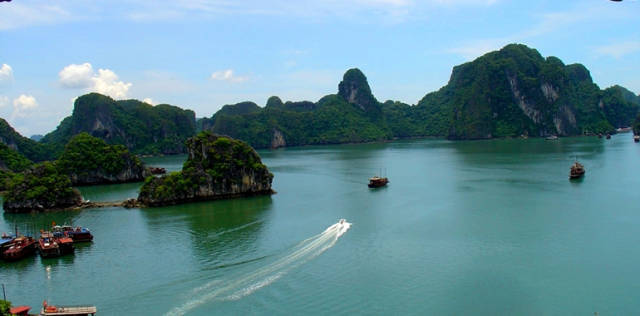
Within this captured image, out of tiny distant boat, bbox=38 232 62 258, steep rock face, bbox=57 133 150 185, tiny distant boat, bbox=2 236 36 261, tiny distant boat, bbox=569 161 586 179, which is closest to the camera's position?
tiny distant boat, bbox=2 236 36 261

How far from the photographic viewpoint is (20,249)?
1314 inches

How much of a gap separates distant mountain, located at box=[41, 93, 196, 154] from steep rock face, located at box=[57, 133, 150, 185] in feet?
216

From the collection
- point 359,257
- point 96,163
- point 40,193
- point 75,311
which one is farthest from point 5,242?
point 96,163

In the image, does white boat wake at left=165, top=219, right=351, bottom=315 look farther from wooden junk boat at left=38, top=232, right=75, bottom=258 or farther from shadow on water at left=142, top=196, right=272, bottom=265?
wooden junk boat at left=38, top=232, right=75, bottom=258

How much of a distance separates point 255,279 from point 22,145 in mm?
115693

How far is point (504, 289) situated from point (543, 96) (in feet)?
574

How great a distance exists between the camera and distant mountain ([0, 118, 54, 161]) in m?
112

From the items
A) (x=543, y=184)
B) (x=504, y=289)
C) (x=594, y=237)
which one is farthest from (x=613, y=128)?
(x=504, y=289)

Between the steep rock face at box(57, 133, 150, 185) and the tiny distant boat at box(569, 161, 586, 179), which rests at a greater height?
the steep rock face at box(57, 133, 150, 185)

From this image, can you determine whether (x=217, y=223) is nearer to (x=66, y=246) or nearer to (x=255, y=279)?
(x=66, y=246)

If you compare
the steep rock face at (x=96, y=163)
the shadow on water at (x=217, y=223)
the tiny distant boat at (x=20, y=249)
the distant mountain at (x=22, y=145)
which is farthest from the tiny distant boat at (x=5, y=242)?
the distant mountain at (x=22, y=145)

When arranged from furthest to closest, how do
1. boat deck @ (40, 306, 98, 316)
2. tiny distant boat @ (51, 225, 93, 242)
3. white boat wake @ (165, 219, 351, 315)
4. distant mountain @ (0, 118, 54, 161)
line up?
distant mountain @ (0, 118, 54, 161) < tiny distant boat @ (51, 225, 93, 242) < white boat wake @ (165, 219, 351, 315) < boat deck @ (40, 306, 98, 316)

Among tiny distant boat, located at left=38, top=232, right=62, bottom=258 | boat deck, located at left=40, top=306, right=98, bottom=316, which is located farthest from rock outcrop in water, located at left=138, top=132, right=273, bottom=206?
boat deck, located at left=40, top=306, right=98, bottom=316

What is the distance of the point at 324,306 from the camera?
76.3 feet
